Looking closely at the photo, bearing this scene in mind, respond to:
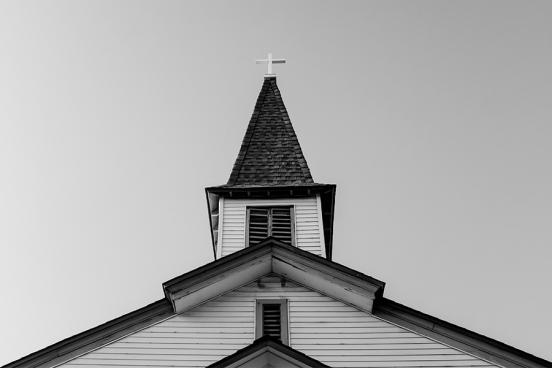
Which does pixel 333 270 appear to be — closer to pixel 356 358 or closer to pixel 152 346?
pixel 356 358

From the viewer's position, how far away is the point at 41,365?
11.0 meters

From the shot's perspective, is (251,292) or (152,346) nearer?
(152,346)

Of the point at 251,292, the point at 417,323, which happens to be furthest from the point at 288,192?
the point at 417,323

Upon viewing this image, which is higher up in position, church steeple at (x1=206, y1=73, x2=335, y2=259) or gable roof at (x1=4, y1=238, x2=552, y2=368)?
church steeple at (x1=206, y1=73, x2=335, y2=259)

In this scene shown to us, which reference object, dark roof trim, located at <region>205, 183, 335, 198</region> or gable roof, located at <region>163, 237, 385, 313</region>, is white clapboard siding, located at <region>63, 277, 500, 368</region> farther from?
dark roof trim, located at <region>205, 183, 335, 198</region>

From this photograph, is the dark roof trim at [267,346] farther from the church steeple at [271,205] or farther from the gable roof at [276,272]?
the church steeple at [271,205]

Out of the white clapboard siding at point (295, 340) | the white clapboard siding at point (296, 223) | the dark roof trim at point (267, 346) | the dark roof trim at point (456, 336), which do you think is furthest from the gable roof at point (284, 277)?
the white clapboard siding at point (296, 223)

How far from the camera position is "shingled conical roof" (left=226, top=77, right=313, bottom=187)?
17141 millimetres

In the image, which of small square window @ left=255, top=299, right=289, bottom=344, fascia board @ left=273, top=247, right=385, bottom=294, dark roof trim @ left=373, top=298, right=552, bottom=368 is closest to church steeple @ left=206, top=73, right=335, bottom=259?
fascia board @ left=273, top=247, right=385, bottom=294

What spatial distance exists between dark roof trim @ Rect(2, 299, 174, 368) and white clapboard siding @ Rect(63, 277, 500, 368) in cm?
13

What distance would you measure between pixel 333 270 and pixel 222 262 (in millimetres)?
2058

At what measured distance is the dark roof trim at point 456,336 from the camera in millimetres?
10789

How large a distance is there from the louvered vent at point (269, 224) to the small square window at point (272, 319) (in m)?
2.75

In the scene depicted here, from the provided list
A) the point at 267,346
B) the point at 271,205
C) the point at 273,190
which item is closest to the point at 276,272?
the point at 267,346
